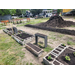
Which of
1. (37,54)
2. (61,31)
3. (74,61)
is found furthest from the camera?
(61,31)

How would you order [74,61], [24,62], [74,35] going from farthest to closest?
[74,35] < [24,62] < [74,61]

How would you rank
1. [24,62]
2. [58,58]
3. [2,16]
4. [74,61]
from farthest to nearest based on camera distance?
[2,16], [24,62], [58,58], [74,61]

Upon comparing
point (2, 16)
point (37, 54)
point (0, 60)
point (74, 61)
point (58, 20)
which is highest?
point (2, 16)

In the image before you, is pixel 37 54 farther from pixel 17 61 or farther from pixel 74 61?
pixel 74 61

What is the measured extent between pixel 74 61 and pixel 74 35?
5956mm

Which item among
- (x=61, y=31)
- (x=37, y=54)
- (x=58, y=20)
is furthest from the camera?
(x=58, y=20)

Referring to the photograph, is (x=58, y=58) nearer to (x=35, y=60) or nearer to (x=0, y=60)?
(x=35, y=60)

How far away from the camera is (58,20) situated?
1407cm

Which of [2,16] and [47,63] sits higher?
[2,16]

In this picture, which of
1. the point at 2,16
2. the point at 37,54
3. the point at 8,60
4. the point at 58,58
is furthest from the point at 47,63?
the point at 2,16

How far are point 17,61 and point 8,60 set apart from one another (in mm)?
759

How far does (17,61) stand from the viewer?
3986mm

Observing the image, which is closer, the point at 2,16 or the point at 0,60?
the point at 0,60

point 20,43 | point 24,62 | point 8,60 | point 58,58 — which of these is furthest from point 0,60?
point 58,58
